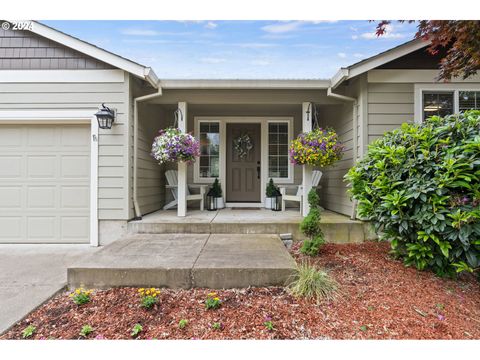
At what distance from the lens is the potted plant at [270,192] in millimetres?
5500

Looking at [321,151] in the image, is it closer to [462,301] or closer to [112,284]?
[462,301]

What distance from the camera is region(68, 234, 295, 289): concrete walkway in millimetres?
2414

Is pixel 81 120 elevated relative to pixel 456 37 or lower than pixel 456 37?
lower

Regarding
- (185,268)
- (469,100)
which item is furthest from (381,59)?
(185,268)

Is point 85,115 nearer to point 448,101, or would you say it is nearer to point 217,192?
point 217,192

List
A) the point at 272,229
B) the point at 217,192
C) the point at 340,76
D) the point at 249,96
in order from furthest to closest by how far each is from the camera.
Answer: the point at 217,192 → the point at 249,96 → the point at 340,76 → the point at 272,229

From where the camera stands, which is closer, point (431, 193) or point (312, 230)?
point (431, 193)

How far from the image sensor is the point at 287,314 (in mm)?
1990

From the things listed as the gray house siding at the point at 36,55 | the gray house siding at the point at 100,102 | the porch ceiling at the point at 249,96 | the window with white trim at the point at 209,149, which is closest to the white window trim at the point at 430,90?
the porch ceiling at the point at 249,96

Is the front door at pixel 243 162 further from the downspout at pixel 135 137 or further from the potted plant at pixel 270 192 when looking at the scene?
the downspout at pixel 135 137

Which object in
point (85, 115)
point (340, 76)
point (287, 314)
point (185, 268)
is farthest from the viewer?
point (85, 115)

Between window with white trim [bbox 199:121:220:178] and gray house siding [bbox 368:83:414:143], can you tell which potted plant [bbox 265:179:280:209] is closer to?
window with white trim [bbox 199:121:220:178]

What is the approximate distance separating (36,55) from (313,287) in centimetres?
511
